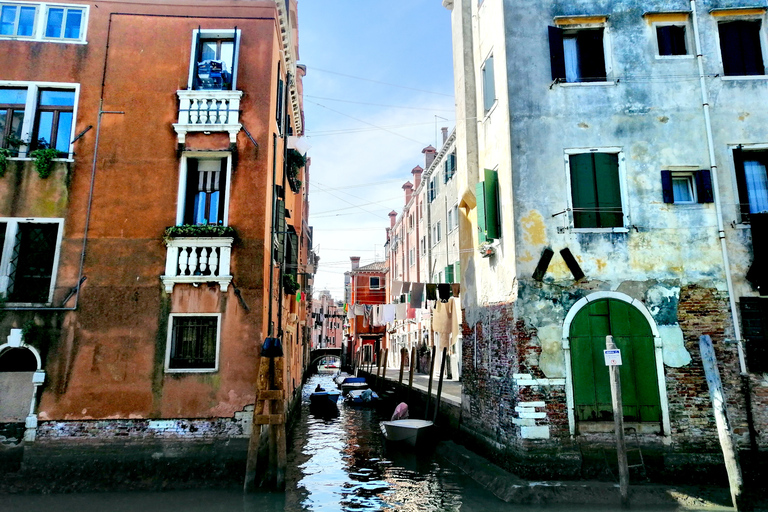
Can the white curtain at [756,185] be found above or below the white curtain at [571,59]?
below

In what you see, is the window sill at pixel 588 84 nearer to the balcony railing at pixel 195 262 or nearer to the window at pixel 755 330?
the window at pixel 755 330

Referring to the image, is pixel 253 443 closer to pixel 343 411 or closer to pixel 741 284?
pixel 741 284

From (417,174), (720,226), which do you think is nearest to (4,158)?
(720,226)

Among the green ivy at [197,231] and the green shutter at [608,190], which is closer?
the green shutter at [608,190]

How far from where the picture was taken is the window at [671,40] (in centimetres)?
1089

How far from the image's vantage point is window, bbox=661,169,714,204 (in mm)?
10211

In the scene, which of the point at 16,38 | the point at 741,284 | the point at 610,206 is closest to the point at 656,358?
the point at 741,284

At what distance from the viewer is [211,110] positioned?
11.4 metres

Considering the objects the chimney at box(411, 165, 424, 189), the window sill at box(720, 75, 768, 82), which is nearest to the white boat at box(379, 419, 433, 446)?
the window sill at box(720, 75, 768, 82)

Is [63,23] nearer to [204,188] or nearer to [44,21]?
[44,21]

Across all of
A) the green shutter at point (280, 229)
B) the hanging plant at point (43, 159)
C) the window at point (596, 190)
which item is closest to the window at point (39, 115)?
the hanging plant at point (43, 159)

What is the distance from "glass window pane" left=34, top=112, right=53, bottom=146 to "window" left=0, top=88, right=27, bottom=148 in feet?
1.16

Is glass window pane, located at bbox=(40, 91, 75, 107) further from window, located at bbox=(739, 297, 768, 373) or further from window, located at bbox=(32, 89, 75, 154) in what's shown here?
window, located at bbox=(739, 297, 768, 373)

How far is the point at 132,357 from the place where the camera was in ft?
34.7
